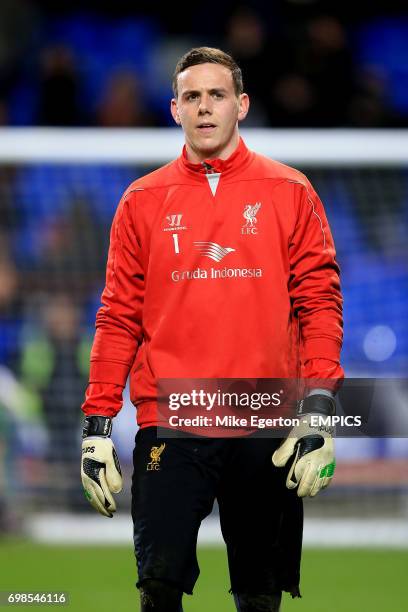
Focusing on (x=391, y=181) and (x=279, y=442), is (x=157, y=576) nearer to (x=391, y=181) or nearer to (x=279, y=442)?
(x=279, y=442)

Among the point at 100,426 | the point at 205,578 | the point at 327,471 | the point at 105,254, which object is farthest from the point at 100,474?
the point at 105,254

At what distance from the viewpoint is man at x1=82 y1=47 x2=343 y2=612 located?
13.0 feet

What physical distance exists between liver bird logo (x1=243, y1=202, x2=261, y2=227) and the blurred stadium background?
2.82 metres

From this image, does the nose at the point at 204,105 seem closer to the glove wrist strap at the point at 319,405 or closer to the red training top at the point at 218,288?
the red training top at the point at 218,288

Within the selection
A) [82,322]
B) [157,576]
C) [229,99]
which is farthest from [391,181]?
[157,576]

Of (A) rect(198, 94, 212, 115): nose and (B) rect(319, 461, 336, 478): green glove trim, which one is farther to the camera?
(A) rect(198, 94, 212, 115): nose

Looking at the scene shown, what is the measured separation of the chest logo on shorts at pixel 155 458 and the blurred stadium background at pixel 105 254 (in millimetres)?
2570

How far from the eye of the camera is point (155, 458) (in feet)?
12.9

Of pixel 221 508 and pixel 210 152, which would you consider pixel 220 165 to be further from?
pixel 221 508

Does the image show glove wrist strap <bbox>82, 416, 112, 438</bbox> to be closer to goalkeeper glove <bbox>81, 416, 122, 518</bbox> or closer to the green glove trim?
goalkeeper glove <bbox>81, 416, 122, 518</bbox>

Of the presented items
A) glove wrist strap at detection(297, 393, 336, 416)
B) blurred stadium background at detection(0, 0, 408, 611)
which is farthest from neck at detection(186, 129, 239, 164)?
blurred stadium background at detection(0, 0, 408, 611)

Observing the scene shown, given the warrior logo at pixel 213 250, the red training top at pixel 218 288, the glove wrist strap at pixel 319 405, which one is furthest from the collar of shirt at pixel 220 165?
the glove wrist strap at pixel 319 405

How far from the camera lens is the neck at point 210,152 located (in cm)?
416

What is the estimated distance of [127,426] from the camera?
9203 millimetres
